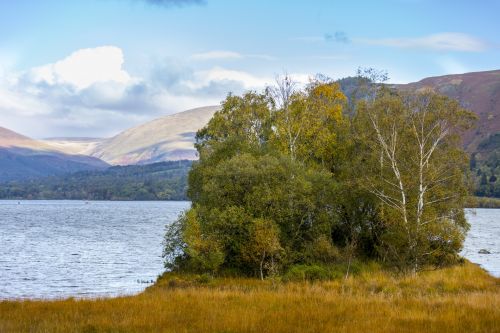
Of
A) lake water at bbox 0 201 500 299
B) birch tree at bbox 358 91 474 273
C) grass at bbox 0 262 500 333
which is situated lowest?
lake water at bbox 0 201 500 299

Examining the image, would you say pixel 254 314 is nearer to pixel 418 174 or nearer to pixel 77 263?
pixel 418 174

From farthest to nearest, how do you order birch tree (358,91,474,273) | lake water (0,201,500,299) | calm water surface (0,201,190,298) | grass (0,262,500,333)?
lake water (0,201,500,299), calm water surface (0,201,190,298), birch tree (358,91,474,273), grass (0,262,500,333)

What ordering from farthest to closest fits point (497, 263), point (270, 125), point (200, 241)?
point (497, 263) < point (270, 125) < point (200, 241)

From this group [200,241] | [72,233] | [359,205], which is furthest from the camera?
[72,233]

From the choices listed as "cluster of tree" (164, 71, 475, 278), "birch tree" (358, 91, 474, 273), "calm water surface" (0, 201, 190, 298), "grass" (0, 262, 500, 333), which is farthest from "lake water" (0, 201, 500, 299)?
"grass" (0, 262, 500, 333)

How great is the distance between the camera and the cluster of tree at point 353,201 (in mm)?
47031

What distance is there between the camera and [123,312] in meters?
22.0

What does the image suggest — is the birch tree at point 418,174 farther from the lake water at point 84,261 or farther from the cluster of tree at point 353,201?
the lake water at point 84,261

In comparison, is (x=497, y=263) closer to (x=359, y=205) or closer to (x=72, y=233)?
(x=359, y=205)

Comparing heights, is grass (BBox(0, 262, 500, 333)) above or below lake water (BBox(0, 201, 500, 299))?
above

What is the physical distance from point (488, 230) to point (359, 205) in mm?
102053

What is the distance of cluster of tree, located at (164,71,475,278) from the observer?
47031 millimetres

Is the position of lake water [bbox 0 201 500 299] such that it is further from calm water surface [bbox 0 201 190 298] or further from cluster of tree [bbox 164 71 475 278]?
cluster of tree [bbox 164 71 475 278]

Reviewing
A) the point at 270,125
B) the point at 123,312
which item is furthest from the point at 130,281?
the point at 123,312
